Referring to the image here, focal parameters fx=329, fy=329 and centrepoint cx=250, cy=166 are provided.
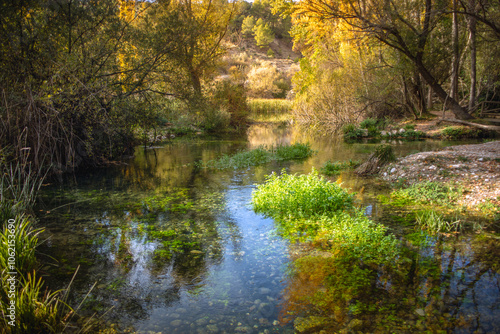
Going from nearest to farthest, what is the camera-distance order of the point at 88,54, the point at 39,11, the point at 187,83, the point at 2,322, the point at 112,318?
the point at 2,322, the point at 112,318, the point at 39,11, the point at 88,54, the point at 187,83

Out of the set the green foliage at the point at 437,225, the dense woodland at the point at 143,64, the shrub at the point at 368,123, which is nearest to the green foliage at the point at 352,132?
the shrub at the point at 368,123

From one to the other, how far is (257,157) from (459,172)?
670cm

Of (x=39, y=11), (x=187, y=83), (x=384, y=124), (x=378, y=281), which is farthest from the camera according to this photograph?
(x=384, y=124)

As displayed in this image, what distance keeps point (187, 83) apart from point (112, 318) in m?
10.3

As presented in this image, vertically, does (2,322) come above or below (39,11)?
below

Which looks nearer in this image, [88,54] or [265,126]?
[88,54]

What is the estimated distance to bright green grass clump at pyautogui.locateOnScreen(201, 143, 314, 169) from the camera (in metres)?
12.2

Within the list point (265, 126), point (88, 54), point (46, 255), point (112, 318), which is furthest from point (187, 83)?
point (265, 126)

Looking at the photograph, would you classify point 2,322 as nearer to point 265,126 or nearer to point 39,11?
point 39,11

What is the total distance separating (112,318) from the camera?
137 inches

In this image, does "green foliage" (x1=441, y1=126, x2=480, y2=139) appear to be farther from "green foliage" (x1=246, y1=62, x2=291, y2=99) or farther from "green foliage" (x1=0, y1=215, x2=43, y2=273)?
"green foliage" (x1=246, y1=62, x2=291, y2=99)

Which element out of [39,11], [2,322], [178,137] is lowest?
[2,322]

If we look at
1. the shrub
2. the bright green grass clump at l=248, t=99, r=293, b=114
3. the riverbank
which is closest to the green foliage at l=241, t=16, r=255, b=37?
the bright green grass clump at l=248, t=99, r=293, b=114

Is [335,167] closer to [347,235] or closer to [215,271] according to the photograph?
[347,235]
